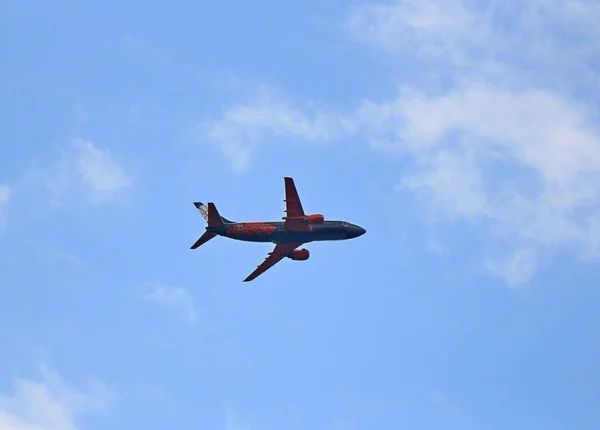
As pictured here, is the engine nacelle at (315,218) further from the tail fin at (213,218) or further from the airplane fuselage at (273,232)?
the tail fin at (213,218)

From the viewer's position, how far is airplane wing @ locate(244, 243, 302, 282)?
19262 cm

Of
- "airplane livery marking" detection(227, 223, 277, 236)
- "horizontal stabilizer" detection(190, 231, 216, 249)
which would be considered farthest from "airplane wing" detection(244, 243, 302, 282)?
"horizontal stabilizer" detection(190, 231, 216, 249)

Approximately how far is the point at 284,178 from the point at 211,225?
514 inches

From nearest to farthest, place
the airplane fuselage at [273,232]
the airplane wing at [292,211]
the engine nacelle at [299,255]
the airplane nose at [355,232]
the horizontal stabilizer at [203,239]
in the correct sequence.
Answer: the airplane wing at [292,211]
the horizontal stabilizer at [203,239]
the airplane fuselage at [273,232]
the airplane nose at [355,232]
the engine nacelle at [299,255]

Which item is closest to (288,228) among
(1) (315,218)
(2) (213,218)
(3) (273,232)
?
(3) (273,232)

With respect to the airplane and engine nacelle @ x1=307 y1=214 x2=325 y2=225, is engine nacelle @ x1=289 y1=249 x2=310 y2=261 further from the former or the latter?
engine nacelle @ x1=307 y1=214 x2=325 y2=225

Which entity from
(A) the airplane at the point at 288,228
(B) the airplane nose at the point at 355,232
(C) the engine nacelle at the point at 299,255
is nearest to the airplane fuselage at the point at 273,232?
(A) the airplane at the point at 288,228

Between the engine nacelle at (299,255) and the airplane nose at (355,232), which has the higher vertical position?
the airplane nose at (355,232)

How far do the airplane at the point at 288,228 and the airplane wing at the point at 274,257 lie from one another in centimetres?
33

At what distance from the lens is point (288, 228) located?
607 feet

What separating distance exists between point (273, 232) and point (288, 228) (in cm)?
243

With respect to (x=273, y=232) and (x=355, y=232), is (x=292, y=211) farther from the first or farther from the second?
(x=355, y=232)

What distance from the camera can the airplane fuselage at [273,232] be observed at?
607 feet

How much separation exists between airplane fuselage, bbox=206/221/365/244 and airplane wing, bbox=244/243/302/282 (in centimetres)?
369
